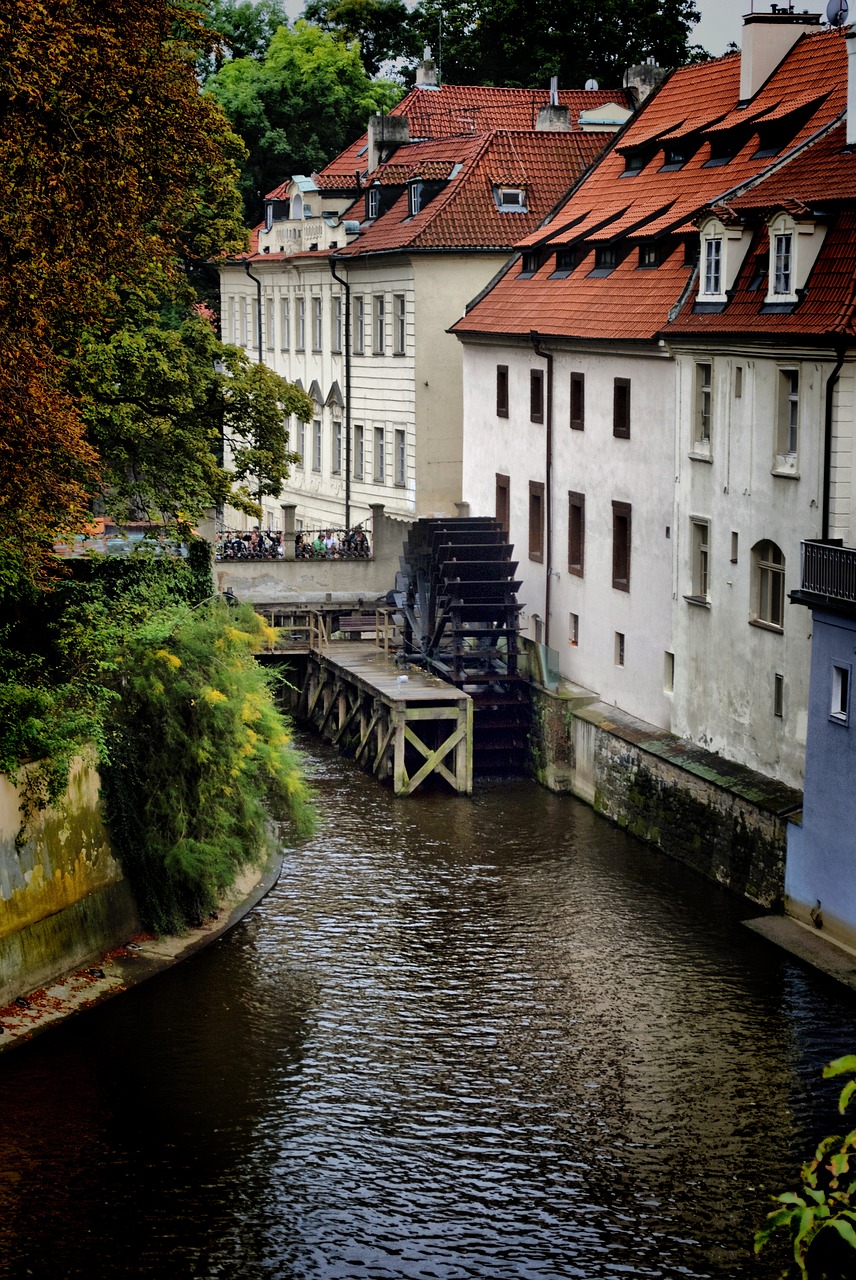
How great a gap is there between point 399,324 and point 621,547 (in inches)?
617

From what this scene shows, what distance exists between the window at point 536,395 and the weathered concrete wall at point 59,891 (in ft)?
60.3

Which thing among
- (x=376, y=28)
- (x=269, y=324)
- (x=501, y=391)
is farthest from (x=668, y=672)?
(x=376, y=28)

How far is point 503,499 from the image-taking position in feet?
145

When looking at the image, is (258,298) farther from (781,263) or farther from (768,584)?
(768,584)

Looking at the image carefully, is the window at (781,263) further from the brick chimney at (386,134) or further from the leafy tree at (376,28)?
the leafy tree at (376,28)

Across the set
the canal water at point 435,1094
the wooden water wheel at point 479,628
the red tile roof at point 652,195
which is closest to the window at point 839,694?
the canal water at point 435,1094

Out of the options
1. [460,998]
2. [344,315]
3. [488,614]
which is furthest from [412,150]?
[460,998]

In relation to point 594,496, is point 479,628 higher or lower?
lower

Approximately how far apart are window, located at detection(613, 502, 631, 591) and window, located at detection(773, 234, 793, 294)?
25.8ft

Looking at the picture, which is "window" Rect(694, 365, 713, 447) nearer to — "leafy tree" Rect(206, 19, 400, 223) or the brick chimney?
the brick chimney

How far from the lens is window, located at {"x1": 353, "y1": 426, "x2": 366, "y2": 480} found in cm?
5438

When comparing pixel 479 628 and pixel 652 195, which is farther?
pixel 479 628

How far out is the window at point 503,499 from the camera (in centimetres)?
4394

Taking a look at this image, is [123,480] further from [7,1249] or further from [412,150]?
[412,150]
